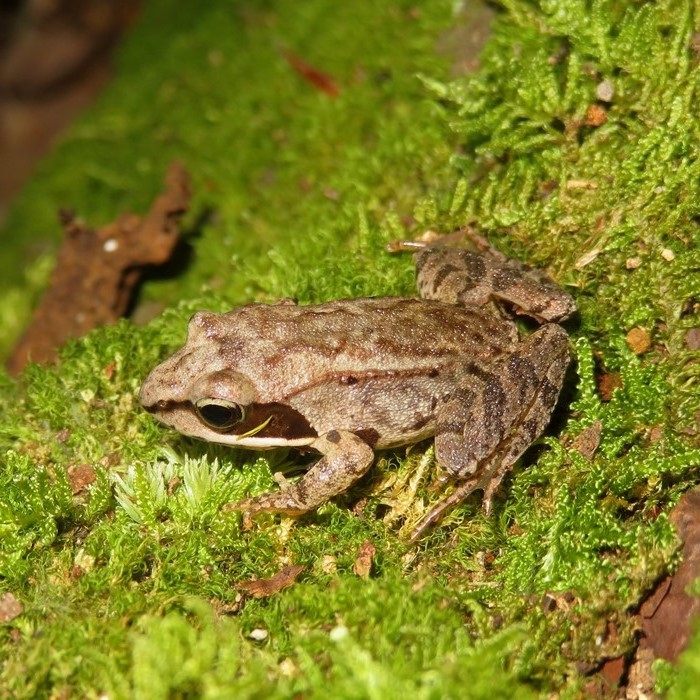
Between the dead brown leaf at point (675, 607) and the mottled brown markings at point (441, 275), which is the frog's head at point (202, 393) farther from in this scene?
the dead brown leaf at point (675, 607)

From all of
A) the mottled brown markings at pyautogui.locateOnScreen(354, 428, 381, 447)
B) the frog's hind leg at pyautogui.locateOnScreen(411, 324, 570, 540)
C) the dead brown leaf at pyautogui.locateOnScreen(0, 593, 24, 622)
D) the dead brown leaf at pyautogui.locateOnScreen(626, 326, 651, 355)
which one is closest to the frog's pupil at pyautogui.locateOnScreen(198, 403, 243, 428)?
the mottled brown markings at pyautogui.locateOnScreen(354, 428, 381, 447)

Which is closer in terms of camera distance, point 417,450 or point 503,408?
point 503,408

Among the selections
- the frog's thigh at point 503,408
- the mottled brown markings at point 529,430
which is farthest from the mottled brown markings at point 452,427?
the mottled brown markings at point 529,430

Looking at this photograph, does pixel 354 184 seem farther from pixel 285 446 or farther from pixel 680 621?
pixel 680 621

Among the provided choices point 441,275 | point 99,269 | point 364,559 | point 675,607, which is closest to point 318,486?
point 364,559

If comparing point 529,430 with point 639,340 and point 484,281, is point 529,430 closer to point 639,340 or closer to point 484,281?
point 639,340

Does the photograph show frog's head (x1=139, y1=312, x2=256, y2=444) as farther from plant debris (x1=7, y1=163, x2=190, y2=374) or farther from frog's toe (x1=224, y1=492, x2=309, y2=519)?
plant debris (x1=7, y1=163, x2=190, y2=374)

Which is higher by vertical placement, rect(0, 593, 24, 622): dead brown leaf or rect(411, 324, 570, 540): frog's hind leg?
rect(411, 324, 570, 540): frog's hind leg

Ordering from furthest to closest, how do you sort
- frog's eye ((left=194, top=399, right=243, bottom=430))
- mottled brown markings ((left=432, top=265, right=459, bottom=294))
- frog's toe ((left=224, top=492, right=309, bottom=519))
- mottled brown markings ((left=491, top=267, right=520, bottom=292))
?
A: mottled brown markings ((left=432, top=265, right=459, bottom=294))
mottled brown markings ((left=491, top=267, right=520, bottom=292))
frog's eye ((left=194, top=399, right=243, bottom=430))
frog's toe ((left=224, top=492, right=309, bottom=519))
